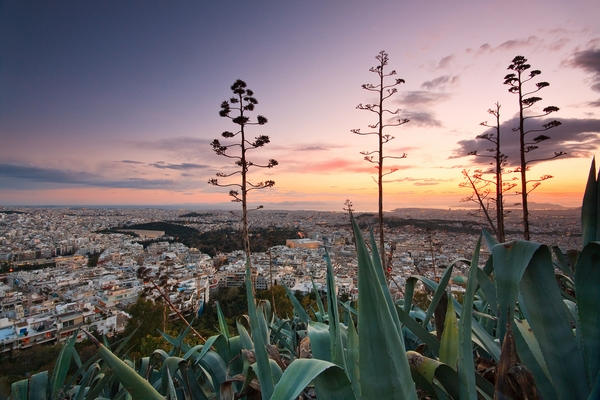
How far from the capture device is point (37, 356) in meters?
4.86

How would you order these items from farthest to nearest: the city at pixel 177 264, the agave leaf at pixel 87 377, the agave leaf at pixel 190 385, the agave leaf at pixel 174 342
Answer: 1. the city at pixel 177 264
2. the agave leaf at pixel 174 342
3. the agave leaf at pixel 87 377
4. the agave leaf at pixel 190 385

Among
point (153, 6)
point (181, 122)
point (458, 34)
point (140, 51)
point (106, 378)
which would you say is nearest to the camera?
point (106, 378)

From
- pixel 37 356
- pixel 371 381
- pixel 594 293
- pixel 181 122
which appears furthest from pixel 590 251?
pixel 181 122

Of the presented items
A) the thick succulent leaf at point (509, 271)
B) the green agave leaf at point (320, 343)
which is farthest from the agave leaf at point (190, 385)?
the thick succulent leaf at point (509, 271)

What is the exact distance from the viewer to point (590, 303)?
1.53 feet

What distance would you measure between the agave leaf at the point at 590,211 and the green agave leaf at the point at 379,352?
474 mm

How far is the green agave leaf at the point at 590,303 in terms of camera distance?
1.48 ft

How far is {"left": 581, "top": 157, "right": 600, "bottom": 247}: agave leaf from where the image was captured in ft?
1.87

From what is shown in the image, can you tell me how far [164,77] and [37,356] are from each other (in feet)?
20.1

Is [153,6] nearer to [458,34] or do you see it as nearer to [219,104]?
[219,104]

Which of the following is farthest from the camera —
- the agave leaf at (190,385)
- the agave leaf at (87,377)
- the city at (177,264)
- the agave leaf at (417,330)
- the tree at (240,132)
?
the tree at (240,132)

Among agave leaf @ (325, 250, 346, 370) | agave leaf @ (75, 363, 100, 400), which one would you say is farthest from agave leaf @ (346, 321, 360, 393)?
agave leaf @ (75, 363, 100, 400)

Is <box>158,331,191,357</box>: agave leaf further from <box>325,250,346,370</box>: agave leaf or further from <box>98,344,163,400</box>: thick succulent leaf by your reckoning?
<box>325,250,346,370</box>: agave leaf

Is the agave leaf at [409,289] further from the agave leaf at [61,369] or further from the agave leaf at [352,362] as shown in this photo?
the agave leaf at [61,369]
